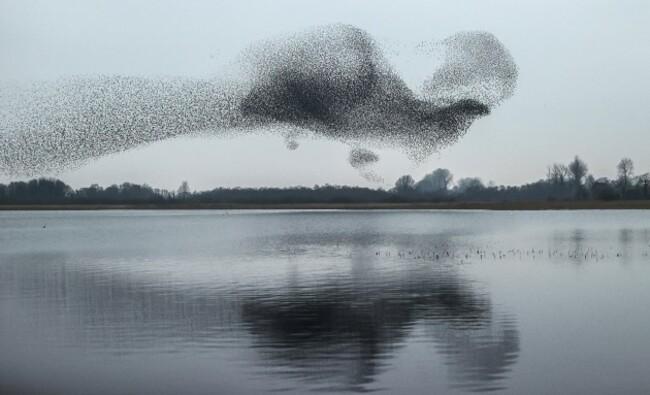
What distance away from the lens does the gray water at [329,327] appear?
12953 millimetres

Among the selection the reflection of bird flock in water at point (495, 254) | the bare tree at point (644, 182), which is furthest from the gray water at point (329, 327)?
the bare tree at point (644, 182)

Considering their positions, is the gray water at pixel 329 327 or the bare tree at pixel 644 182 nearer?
the gray water at pixel 329 327

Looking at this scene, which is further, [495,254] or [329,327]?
[495,254]

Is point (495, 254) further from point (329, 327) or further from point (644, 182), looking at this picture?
point (644, 182)

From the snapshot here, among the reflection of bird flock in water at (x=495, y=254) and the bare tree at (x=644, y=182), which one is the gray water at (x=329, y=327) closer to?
the reflection of bird flock in water at (x=495, y=254)

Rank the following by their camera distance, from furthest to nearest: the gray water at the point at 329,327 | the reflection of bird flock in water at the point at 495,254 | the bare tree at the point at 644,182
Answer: the bare tree at the point at 644,182 < the reflection of bird flock in water at the point at 495,254 < the gray water at the point at 329,327

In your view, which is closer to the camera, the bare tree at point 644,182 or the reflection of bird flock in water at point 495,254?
the reflection of bird flock in water at point 495,254

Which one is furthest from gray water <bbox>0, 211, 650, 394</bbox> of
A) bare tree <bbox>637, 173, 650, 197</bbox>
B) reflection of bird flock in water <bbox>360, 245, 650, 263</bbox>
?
bare tree <bbox>637, 173, 650, 197</bbox>

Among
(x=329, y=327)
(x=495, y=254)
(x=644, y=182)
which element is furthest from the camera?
(x=644, y=182)

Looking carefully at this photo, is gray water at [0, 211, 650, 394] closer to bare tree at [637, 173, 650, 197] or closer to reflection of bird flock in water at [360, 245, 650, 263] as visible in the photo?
reflection of bird flock in water at [360, 245, 650, 263]

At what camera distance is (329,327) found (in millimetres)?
17781

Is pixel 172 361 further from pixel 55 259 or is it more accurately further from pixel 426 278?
pixel 55 259

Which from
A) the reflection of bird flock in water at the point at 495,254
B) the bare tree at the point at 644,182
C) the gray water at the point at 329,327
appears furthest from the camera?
the bare tree at the point at 644,182

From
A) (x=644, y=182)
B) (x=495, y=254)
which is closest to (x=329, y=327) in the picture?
(x=495, y=254)
